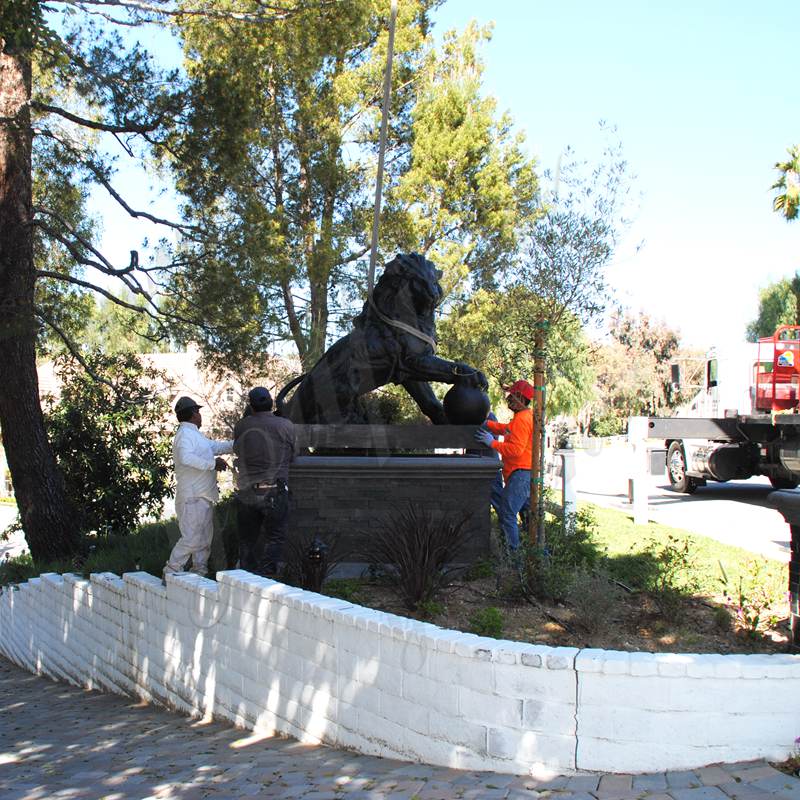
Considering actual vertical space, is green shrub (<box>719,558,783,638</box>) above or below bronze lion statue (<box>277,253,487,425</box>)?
below

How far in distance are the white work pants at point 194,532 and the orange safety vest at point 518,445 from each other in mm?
2697

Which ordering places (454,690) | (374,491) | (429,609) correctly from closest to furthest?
(454,690)
(429,609)
(374,491)

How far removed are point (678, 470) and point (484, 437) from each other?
39.6 feet

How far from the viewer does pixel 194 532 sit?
712 centimetres

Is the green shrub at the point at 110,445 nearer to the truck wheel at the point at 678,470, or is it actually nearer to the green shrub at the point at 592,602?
the green shrub at the point at 592,602

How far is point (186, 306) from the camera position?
1221 centimetres

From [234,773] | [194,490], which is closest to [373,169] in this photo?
[194,490]

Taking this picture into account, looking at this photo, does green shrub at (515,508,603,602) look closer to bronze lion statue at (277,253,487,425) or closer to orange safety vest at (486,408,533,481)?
orange safety vest at (486,408,533,481)

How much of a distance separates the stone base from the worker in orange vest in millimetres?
392

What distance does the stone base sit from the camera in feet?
25.9

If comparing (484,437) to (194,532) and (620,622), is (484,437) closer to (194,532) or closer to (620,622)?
(620,622)

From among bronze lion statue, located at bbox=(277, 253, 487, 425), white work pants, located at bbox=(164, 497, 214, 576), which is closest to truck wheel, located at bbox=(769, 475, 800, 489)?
bronze lion statue, located at bbox=(277, 253, 487, 425)

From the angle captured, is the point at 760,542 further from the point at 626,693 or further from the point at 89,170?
the point at 89,170

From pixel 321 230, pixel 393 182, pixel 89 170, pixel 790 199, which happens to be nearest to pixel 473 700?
pixel 89 170
